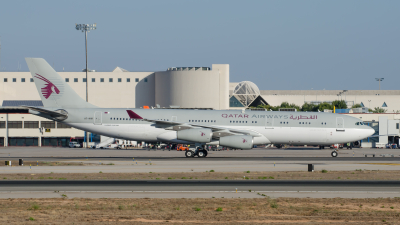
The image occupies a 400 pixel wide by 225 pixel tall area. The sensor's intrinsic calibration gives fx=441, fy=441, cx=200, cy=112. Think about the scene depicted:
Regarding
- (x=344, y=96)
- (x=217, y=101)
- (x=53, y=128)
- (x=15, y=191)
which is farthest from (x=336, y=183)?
(x=344, y=96)

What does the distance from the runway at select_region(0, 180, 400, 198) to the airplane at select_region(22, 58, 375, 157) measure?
2006cm

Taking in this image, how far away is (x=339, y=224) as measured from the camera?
1440cm

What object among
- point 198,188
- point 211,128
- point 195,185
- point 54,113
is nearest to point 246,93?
point 211,128

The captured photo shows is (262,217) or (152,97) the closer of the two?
(262,217)

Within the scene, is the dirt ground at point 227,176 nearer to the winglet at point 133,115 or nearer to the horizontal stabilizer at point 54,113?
the winglet at point 133,115

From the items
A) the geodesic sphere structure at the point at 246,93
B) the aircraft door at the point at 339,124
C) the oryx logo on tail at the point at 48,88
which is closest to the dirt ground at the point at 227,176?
the aircraft door at the point at 339,124

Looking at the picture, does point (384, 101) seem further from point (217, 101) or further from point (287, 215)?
point (287, 215)

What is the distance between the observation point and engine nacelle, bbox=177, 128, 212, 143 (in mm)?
43750

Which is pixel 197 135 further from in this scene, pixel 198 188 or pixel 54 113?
pixel 198 188

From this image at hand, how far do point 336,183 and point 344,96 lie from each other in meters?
152

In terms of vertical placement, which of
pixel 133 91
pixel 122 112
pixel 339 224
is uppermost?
pixel 133 91

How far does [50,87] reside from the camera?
1807 inches

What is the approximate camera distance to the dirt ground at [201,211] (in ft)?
48.5

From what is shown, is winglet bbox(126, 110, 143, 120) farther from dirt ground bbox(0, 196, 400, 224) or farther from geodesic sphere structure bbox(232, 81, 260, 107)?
geodesic sphere structure bbox(232, 81, 260, 107)
